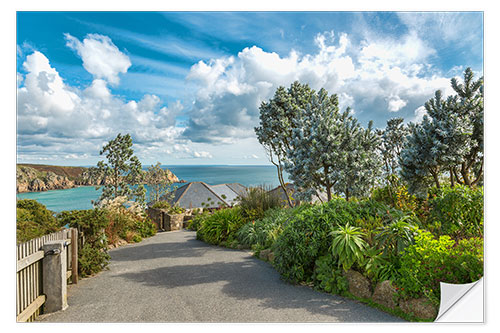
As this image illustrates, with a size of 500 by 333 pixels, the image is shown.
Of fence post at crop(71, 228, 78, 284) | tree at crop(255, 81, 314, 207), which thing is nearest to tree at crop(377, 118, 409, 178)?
tree at crop(255, 81, 314, 207)

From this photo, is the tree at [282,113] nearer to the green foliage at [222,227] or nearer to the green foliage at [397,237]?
the green foliage at [222,227]

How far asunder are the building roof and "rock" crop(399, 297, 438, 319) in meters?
10.3

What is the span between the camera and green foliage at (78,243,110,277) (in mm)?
4832

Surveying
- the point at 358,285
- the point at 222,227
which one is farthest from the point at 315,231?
the point at 222,227

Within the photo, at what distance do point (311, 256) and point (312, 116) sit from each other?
3.29 m

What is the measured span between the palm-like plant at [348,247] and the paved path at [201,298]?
49 centimetres

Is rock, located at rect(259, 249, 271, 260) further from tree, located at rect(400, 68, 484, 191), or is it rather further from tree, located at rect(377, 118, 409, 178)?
tree, located at rect(377, 118, 409, 178)

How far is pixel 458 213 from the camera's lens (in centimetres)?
478

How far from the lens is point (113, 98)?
15.6ft

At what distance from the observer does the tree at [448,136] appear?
15.1ft

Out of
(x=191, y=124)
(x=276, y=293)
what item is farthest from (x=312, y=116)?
(x=276, y=293)

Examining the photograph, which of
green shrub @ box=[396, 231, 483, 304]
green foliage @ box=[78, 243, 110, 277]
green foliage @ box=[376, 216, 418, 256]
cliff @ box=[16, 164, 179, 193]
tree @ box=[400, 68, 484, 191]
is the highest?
tree @ box=[400, 68, 484, 191]

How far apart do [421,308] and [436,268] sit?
481 millimetres

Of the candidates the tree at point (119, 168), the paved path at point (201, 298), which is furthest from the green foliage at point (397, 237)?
the tree at point (119, 168)
